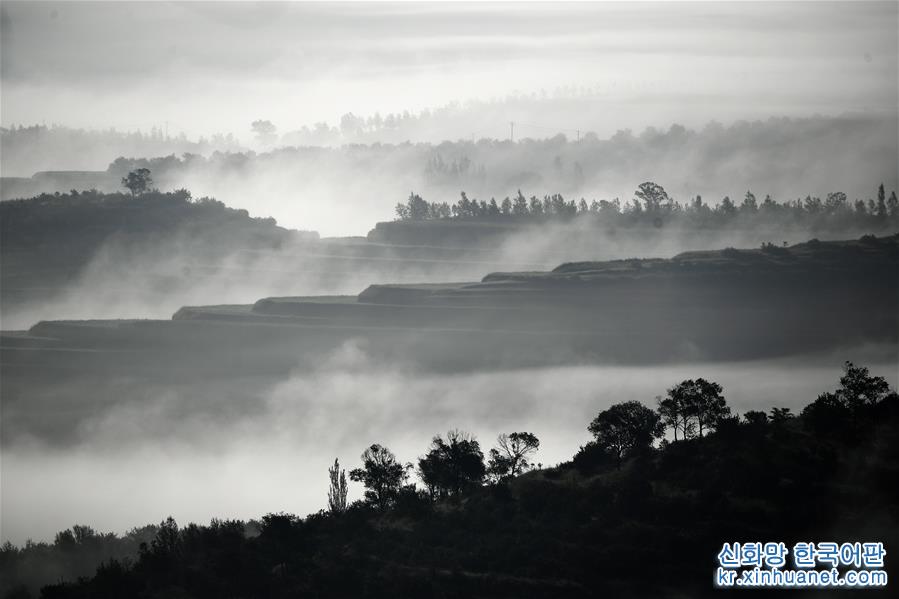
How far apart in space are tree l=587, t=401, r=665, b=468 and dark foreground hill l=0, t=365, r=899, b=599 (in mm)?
2061

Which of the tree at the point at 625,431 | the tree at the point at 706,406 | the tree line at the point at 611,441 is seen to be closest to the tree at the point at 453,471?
the tree line at the point at 611,441

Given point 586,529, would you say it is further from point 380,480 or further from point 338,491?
point 338,491

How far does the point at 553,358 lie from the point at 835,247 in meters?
50.6

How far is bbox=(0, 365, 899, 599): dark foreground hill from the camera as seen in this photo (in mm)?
72812

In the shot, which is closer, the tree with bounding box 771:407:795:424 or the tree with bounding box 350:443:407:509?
the tree with bounding box 350:443:407:509

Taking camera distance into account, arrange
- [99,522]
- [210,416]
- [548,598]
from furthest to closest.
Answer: [210,416] → [99,522] → [548,598]

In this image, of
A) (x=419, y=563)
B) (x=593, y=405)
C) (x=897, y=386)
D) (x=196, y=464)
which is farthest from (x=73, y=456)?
(x=897, y=386)

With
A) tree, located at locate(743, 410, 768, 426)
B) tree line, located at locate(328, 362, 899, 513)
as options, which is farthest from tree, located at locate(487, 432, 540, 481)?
tree, located at locate(743, 410, 768, 426)

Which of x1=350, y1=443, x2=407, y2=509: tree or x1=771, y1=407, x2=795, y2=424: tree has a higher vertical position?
x1=771, y1=407, x2=795, y2=424: tree

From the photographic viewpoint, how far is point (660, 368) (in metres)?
179

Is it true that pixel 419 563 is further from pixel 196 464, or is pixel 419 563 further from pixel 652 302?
pixel 652 302

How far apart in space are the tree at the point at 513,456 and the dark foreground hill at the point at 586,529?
2.26 m

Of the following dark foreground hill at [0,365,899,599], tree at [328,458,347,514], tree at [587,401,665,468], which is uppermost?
tree at [587,401,665,468]

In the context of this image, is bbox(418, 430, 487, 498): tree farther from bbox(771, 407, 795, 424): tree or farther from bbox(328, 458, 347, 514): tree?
bbox(771, 407, 795, 424): tree
